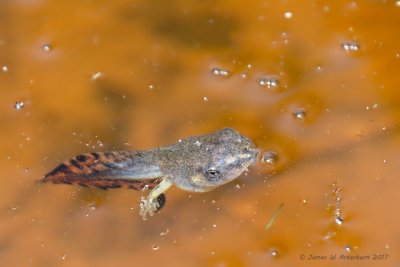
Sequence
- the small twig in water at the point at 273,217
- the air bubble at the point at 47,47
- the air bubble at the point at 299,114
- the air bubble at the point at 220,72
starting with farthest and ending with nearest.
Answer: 1. the air bubble at the point at 47,47
2. the air bubble at the point at 220,72
3. the air bubble at the point at 299,114
4. the small twig in water at the point at 273,217

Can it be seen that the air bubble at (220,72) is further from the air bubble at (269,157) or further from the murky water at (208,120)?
the air bubble at (269,157)

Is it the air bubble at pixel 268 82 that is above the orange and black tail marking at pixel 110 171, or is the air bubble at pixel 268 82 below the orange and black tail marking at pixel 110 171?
above

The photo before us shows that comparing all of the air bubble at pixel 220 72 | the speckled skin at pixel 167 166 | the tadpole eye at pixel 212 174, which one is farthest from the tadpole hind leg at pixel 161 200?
the air bubble at pixel 220 72

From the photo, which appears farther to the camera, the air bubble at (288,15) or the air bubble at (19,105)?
the air bubble at (288,15)

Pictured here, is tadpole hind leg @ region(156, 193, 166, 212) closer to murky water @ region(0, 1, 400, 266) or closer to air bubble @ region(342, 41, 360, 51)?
murky water @ region(0, 1, 400, 266)

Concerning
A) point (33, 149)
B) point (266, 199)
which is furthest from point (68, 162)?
point (266, 199)

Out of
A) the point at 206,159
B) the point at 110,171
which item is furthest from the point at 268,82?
the point at 110,171

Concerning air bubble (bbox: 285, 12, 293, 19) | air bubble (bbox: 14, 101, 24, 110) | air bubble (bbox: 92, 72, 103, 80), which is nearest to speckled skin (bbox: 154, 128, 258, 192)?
air bubble (bbox: 92, 72, 103, 80)
